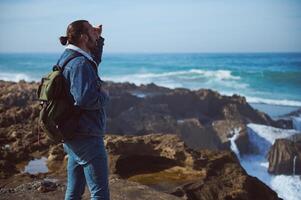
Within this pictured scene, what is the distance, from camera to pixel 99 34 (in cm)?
320

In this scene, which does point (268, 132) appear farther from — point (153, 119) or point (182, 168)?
point (182, 168)

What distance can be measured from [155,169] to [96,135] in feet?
11.9

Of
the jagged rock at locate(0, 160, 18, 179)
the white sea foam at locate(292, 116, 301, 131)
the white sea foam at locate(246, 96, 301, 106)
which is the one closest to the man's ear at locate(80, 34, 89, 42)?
the jagged rock at locate(0, 160, 18, 179)

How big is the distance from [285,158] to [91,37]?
910cm

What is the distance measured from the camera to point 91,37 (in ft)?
10.1

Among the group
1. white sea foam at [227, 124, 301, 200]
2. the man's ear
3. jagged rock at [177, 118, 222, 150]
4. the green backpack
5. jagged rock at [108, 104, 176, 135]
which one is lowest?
white sea foam at [227, 124, 301, 200]

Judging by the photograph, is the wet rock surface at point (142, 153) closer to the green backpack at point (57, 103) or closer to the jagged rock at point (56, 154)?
the jagged rock at point (56, 154)

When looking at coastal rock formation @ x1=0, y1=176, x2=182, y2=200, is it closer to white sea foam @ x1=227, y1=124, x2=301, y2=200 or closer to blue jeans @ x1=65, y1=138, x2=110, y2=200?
blue jeans @ x1=65, y1=138, x2=110, y2=200

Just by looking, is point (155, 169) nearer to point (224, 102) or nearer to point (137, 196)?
point (137, 196)

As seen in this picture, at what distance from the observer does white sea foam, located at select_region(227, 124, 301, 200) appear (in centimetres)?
1021

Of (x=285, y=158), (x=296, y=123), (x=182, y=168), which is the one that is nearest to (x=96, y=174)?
(x=182, y=168)

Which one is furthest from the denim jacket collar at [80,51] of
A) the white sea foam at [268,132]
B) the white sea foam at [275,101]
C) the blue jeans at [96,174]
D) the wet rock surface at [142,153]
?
the white sea foam at [275,101]

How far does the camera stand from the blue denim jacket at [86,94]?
2834 millimetres

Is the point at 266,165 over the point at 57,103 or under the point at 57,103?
under
